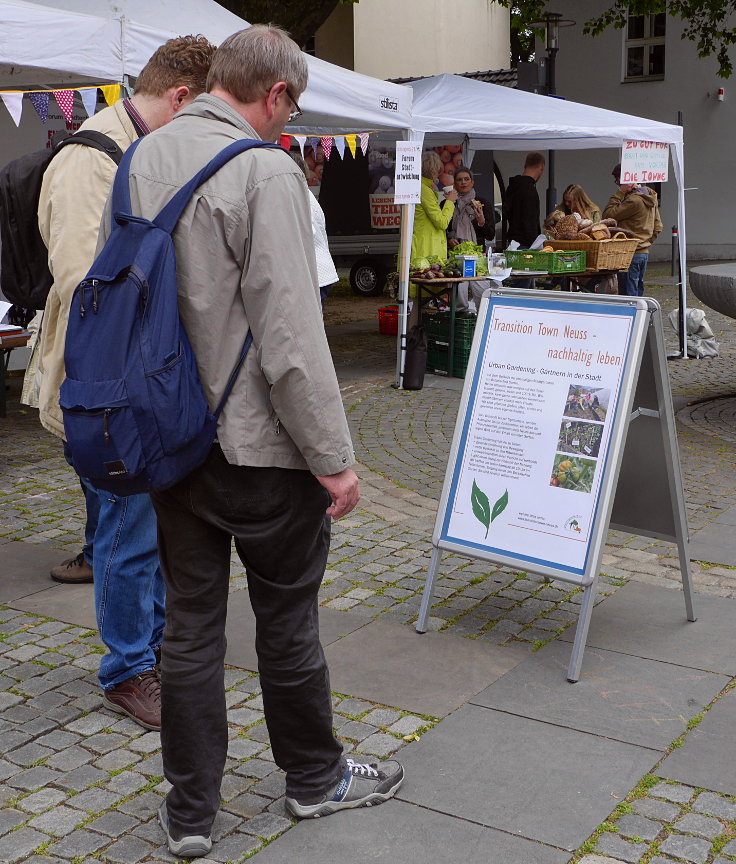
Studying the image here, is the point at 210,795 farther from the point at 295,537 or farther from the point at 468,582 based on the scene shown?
the point at 468,582

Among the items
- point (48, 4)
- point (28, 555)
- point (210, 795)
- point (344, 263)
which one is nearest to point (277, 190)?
point (210, 795)

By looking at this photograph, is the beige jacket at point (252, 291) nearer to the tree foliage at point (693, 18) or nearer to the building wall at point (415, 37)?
the tree foliage at point (693, 18)

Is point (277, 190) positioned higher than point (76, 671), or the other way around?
point (277, 190)

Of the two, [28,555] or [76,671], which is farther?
[28,555]

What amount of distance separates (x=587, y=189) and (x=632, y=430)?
23.8 metres

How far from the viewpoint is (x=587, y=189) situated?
26.9m

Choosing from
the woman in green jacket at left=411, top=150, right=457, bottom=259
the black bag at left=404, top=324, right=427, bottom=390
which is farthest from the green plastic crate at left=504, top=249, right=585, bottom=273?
the black bag at left=404, top=324, right=427, bottom=390

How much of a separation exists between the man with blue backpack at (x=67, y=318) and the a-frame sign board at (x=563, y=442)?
118 centimetres

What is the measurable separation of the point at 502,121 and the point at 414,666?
7.47 m

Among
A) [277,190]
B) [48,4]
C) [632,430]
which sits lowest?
[632,430]

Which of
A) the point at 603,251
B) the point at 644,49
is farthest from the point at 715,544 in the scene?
the point at 644,49

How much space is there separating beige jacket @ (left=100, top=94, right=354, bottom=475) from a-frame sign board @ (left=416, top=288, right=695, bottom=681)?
1.61m

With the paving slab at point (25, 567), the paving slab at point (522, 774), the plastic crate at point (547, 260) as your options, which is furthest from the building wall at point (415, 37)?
the paving slab at point (522, 774)

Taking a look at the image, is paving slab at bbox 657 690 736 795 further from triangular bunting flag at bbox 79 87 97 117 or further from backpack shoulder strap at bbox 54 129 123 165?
triangular bunting flag at bbox 79 87 97 117
